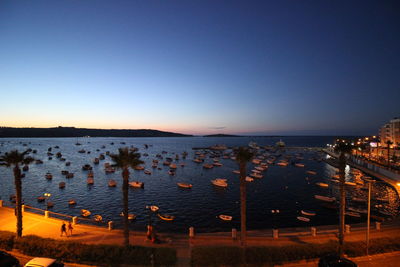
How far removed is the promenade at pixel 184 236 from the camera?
73.9 feet

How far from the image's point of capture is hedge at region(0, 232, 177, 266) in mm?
17562

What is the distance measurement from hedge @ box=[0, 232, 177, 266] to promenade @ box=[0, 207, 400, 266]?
2.63 metres

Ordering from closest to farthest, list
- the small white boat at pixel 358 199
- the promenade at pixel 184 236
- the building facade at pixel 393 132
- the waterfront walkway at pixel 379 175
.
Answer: the promenade at pixel 184 236, the small white boat at pixel 358 199, the waterfront walkway at pixel 379 175, the building facade at pixel 393 132

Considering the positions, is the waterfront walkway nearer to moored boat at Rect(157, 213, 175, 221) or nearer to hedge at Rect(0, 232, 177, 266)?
moored boat at Rect(157, 213, 175, 221)

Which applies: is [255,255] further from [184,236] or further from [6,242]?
[6,242]

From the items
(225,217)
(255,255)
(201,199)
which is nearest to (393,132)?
(201,199)

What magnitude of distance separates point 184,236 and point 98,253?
9.47 metres

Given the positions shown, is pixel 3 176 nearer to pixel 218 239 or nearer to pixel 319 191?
pixel 218 239

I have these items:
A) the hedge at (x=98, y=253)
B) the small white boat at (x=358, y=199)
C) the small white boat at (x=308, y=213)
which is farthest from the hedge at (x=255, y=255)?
the small white boat at (x=358, y=199)

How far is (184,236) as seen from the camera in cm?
2450

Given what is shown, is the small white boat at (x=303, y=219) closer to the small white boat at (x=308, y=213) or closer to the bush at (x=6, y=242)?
the small white boat at (x=308, y=213)

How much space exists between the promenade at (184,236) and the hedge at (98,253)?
8.63 feet

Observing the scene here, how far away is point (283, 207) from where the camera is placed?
157 ft

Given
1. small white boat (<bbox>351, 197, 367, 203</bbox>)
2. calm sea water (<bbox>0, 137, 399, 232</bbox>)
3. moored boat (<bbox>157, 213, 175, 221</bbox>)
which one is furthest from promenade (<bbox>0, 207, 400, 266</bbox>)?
small white boat (<bbox>351, 197, 367, 203</bbox>)
